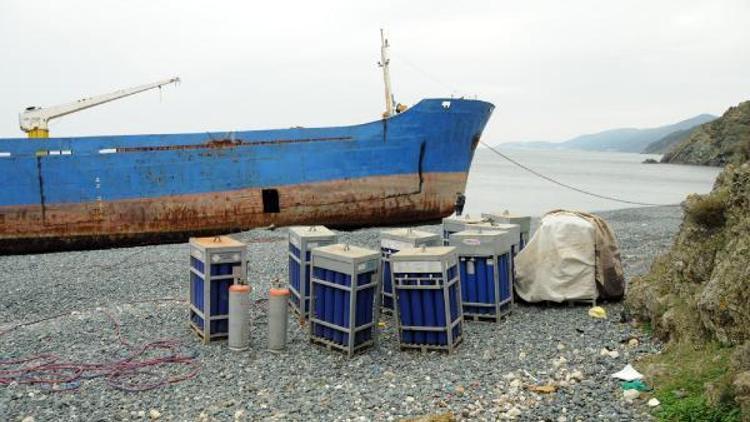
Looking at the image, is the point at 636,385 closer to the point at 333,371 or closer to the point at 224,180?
the point at 333,371

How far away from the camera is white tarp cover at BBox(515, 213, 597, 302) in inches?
341

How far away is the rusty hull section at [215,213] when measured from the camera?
18344 mm

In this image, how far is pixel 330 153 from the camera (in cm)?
1989

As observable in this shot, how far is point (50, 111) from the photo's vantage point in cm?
2089

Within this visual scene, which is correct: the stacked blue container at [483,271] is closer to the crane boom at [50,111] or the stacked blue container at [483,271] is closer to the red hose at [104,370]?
the red hose at [104,370]

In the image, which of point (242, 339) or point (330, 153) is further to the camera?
point (330, 153)

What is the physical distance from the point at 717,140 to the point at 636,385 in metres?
127

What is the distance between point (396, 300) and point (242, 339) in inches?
78.6

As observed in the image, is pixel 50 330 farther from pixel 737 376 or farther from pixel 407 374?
pixel 737 376

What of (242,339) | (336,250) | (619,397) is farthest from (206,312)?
(619,397)

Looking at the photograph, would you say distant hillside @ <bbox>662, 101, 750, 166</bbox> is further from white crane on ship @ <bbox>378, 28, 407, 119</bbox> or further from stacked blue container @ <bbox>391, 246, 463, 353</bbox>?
stacked blue container @ <bbox>391, 246, 463, 353</bbox>

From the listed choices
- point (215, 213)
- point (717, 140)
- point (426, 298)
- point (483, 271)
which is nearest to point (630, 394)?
point (426, 298)

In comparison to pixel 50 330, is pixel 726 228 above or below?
above

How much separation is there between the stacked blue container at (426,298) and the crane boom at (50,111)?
18676mm
